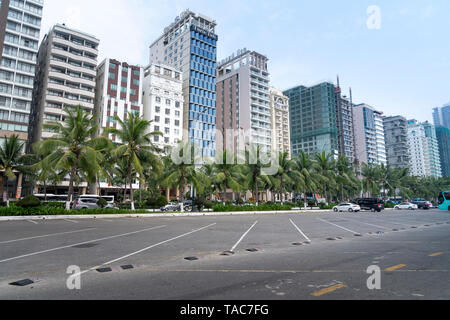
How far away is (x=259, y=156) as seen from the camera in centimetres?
3741

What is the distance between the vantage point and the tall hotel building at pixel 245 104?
3711 inches

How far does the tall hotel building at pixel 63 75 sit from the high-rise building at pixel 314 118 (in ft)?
278

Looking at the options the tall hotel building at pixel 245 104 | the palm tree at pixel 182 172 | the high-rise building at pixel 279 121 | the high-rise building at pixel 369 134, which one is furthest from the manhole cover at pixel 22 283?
the high-rise building at pixel 369 134

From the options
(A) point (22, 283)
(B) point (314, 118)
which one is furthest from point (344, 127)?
(A) point (22, 283)

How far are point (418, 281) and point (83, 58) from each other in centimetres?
7414

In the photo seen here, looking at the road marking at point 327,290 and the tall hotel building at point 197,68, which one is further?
the tall hotel building at point 197,68

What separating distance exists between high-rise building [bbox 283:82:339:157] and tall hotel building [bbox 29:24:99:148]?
84643 millimetres

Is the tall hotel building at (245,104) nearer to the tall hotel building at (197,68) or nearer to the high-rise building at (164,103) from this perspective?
the tall hotel building at (197,68)

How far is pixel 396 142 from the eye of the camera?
162m

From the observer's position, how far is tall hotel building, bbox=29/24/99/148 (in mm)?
60406

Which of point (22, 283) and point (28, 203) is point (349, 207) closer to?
point (28, 203)

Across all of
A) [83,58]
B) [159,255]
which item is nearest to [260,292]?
[159,255]

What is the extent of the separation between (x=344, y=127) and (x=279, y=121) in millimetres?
45698
